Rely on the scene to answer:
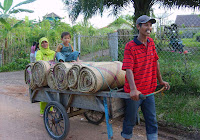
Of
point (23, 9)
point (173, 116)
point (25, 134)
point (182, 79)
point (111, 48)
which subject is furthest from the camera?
point (23, 9)

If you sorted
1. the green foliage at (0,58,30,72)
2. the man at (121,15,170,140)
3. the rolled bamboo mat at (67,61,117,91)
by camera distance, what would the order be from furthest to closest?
the green foliage at (0,58,30,72) → the rolled bamboo mat at (67,61,117,91) → the man at (121,15,170,140)

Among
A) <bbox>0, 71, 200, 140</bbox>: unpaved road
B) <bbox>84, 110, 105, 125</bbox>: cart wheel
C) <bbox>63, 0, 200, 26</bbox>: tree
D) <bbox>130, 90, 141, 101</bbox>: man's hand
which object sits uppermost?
<bbox>63, 0, 200, 26</bbox>: tree

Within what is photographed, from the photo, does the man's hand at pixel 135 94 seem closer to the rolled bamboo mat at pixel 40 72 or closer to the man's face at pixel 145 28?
the man's face at pixel 145 28

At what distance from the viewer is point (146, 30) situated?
8.20 feet

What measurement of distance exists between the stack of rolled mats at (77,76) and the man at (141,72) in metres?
0.43

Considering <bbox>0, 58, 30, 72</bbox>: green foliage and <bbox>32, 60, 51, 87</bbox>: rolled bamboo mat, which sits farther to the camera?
<bbox>0, 58, 30, 72</bbox>: green foliage

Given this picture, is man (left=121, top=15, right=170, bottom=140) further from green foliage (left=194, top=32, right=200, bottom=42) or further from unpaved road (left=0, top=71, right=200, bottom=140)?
green foliage (left=194, top=32, right=200, bottom=42)

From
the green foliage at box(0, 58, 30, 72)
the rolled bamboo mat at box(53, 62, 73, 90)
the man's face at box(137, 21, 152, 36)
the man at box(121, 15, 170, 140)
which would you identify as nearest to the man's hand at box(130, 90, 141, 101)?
the man at box(121, 15, 170, 140)

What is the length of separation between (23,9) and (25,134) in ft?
34.9

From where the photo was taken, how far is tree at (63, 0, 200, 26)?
6.65 meters

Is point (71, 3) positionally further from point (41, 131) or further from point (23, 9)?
point (23, 9)

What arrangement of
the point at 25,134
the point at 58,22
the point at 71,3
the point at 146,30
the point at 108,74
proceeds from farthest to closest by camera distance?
1. the point at 58,22
2. the point at 71,3
3. the point at 25,134
4. the point at 108,74
5. the point at 146,30

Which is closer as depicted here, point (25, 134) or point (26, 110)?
point (25, 134)

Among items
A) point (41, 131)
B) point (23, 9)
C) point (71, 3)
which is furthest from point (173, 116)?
point (23, 9)
